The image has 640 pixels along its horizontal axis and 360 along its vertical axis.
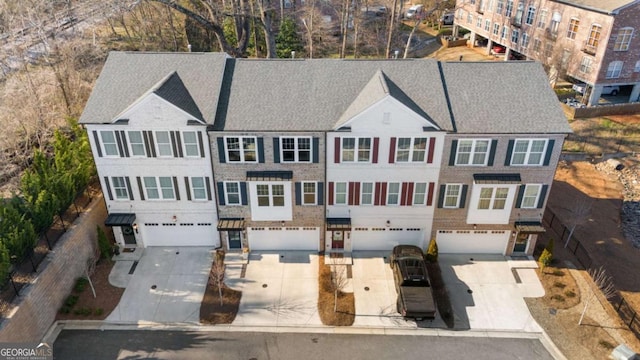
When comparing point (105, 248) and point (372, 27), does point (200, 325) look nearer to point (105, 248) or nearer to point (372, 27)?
point (105, 248)

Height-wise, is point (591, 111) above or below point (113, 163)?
below

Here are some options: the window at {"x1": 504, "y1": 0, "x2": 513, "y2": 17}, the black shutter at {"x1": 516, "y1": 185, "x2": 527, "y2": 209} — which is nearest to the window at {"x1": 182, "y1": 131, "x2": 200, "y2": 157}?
the black shutter at {"x1": 516, "y1": 185, "x2": 527, "y2": 209}

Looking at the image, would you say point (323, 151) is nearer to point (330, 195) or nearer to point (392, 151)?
point (330, 195)

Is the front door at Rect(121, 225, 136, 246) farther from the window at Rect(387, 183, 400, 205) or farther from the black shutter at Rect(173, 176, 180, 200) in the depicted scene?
the window at Rect(387, 183, 400, 205)

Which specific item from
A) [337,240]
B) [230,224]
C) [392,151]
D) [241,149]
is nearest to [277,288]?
[230,224]

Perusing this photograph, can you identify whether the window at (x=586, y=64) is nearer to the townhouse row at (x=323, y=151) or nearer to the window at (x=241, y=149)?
the townhouse row at (x=323, y=151)

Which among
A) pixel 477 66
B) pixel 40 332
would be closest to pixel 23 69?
pixel 40 332
